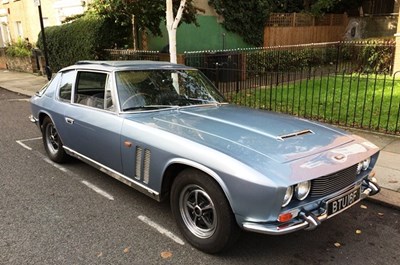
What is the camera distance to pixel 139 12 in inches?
472

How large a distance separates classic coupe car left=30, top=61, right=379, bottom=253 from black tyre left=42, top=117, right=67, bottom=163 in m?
0.36

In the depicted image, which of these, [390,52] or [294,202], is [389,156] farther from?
[390,52]

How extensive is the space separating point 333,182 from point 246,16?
14.8m

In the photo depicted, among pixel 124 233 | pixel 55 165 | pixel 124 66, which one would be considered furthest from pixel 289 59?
pixel 124 233

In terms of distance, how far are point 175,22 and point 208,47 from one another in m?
7.81

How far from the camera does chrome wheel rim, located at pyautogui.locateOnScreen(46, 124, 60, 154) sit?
17.8 ft

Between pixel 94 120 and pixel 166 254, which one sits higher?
pixel 94 120

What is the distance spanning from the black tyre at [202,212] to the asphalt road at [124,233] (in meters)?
0.14

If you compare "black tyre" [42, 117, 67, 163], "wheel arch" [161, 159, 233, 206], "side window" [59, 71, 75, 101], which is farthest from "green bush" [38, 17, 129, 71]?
"wheel arch" [161, 159, 233, 206]

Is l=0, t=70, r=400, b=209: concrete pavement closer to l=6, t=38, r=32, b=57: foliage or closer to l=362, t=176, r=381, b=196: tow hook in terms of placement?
l=362, t=176, r=381, b=196: tow hook

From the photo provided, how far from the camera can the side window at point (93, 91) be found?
4.23m

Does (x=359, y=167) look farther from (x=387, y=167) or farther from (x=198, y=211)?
(x=387, y=167)

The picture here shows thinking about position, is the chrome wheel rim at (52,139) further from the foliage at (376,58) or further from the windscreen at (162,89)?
the foliage at (376,58)

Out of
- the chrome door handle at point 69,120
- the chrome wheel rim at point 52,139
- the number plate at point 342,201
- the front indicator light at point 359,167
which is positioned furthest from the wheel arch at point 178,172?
the chrome wheel rim at point 52,139
